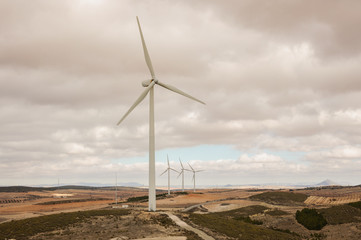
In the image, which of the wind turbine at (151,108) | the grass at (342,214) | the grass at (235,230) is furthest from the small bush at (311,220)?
the wind turbine at (151,108)

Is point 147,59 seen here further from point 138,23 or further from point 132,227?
point 132,227

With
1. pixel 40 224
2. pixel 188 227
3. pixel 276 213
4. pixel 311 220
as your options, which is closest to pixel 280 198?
pixel 276 213

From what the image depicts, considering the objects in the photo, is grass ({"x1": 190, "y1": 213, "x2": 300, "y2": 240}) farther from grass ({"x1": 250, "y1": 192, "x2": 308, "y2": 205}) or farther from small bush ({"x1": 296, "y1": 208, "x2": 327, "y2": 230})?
grass ({"x1": 250, "y1": 192, "x2": 308, "y2": 205})

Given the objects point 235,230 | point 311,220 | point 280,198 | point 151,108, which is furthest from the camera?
point 280,198

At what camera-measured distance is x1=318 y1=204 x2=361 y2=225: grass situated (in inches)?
3777

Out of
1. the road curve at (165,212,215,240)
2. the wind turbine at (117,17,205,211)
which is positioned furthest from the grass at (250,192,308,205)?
the wind turbine at (117,17,205,211)

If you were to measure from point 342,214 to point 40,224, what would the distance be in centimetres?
8509

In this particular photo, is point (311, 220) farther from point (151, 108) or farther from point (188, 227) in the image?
point (151, 108)

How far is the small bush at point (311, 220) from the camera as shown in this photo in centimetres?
9250

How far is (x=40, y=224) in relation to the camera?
71250mm

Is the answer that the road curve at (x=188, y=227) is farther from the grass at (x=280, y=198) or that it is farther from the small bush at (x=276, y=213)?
the grass at (x=280, y=198)

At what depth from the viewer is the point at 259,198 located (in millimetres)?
178375

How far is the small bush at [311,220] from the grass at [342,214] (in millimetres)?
2816

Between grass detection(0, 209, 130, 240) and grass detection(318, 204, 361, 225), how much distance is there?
61.4m
